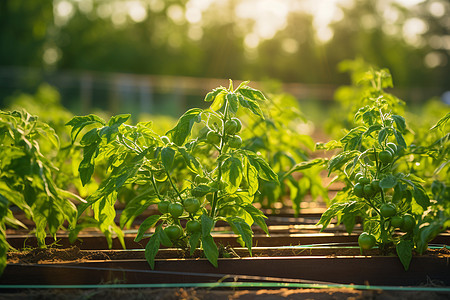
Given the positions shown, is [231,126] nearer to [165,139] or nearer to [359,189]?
[165,139]

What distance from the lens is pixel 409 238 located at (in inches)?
80.1

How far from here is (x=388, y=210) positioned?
6.27ft

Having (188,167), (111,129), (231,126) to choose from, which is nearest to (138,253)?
(188,167)

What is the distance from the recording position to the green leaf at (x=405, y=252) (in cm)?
190

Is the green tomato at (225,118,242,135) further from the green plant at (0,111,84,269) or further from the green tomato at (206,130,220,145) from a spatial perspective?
the green plant at (0,111,84,269)

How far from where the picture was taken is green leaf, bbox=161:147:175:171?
1758mm

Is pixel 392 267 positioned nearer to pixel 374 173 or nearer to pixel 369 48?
pixel 374 173

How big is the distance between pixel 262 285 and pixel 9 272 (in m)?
1.11

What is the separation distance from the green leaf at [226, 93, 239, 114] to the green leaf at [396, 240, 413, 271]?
0.95 m

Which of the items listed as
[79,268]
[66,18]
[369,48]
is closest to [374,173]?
[79,268]

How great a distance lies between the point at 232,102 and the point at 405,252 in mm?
1005

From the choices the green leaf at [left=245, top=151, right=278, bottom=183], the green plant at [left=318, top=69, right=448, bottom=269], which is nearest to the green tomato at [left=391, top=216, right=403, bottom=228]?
the green plant at [left=318, top=69, right=448, bottom=269]

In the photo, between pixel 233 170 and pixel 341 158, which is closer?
pixel 233 170

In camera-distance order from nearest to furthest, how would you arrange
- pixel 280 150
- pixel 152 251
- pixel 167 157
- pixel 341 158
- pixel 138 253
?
pixel 167 157 < pixel 152 251 < pixel 341 158 < pixel 138 253 < pixel 280 150
